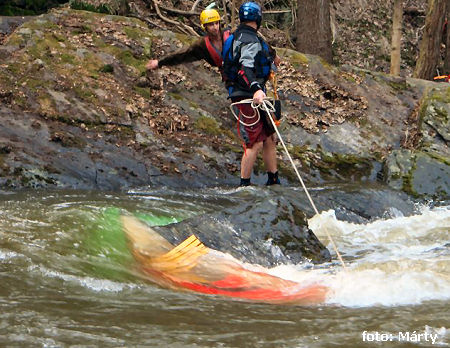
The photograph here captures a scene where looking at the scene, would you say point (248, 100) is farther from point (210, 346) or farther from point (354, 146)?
point (210, 346)

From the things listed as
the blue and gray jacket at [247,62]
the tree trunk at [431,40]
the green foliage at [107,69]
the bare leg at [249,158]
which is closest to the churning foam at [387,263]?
the bare leg at [249,158]

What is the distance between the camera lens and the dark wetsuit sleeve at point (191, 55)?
8.52m

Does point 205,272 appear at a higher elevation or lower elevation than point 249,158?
lower

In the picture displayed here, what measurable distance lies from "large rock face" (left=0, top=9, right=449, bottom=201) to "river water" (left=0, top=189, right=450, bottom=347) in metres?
2.21

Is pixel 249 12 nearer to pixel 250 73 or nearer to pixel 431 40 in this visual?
pixel 250 73

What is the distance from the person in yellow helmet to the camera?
8109mm

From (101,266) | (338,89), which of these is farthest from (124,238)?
(338,89)

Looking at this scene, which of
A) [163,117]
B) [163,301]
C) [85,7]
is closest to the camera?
[163,301]

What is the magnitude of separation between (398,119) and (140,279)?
27.2 ft

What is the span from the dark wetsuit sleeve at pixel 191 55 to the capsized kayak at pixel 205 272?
3.39 m

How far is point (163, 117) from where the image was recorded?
10078mm

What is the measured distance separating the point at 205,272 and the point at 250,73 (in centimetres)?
320

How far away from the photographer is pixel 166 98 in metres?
10.5

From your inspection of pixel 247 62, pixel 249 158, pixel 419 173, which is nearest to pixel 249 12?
pixel 247 62
